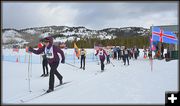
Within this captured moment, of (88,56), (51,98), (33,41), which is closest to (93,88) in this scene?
(51,98)

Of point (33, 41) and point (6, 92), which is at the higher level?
point (33, 41)

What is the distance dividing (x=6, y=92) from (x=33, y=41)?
257 cm

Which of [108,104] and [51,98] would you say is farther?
[51,98]

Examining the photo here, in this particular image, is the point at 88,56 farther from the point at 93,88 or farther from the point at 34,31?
the point at 93,88

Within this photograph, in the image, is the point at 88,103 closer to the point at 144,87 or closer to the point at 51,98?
the point at 51,98

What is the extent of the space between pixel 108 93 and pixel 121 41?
3739 inches

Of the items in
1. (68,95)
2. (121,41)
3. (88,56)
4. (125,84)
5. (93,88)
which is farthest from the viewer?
(121,41)

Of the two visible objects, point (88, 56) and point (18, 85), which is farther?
point (88, 56)

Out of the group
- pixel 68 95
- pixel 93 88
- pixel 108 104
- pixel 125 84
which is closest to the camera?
pixel 108 104

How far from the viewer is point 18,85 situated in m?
11.4

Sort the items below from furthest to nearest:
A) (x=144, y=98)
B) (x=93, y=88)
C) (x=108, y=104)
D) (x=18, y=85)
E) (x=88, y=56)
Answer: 1. (x=88, y=56)
2. (x=18, y=85)
3. (x=93, y=88)
4. (x=144, y=98)
5. (x=108, y=104)

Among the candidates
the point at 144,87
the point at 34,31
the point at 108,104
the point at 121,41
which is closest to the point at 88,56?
the point at 34,31

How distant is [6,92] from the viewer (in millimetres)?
9805

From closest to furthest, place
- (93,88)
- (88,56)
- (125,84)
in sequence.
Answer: (93,88)
(125,84)
(88,56)
